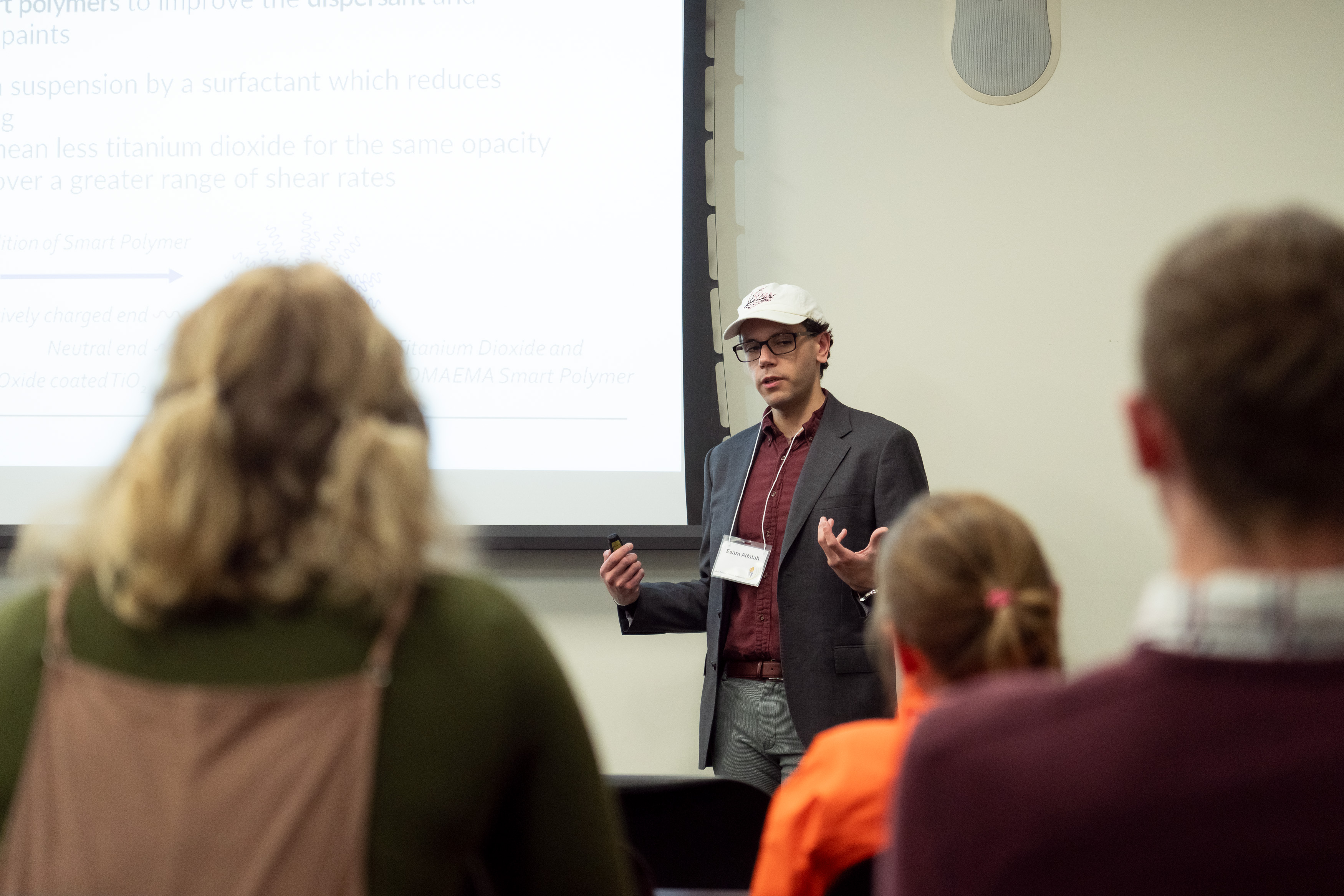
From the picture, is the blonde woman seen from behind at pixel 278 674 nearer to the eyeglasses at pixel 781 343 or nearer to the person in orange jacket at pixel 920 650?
the person in orange jacket at pixel 920 650

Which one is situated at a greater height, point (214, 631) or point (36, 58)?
point (36, 58)

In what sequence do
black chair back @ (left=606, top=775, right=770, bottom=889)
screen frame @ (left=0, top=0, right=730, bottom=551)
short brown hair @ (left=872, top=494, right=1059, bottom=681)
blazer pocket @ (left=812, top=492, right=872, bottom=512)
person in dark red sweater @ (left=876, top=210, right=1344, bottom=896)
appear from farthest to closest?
screen frame @ (left=0, top=0, right=730, bottom=551) < blazer pocket @ (left=812, top=492, right=872, bottom=512) < black chair back @ (left=606, top=775, right=770, bottom=889) < short brown hair @ (left=872, top=494, right=1059, bottom=681) < person in dark red sweater @ (left=876, top=210, right=1344, bottom=896)

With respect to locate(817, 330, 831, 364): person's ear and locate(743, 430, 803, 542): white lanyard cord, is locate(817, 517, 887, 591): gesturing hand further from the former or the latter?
locate(817, 330, 831, 364): person's ear

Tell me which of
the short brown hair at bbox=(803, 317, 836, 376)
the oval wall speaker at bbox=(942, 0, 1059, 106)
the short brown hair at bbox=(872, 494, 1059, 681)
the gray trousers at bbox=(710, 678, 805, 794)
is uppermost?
the oval wall speaker at bbox=(942, 0, 1059, 106)

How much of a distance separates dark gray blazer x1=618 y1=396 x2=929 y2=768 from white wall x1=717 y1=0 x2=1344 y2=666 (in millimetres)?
531

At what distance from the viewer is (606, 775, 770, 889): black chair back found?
4.75 ft

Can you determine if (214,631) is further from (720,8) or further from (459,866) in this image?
(720,8)

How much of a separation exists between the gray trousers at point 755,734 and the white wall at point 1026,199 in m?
0.90

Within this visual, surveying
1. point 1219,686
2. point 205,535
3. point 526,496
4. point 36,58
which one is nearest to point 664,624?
point 526,496

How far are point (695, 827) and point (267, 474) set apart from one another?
0.89m

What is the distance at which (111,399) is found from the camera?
3.18 m

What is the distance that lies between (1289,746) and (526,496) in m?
2.68

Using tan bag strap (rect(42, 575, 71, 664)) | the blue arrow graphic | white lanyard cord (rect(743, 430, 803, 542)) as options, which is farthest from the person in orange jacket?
the blue arrow graphic

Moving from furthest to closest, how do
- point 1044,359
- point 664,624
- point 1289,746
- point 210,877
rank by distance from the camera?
point 1044,359
point 664,624
point 210,877
point 1289,746
